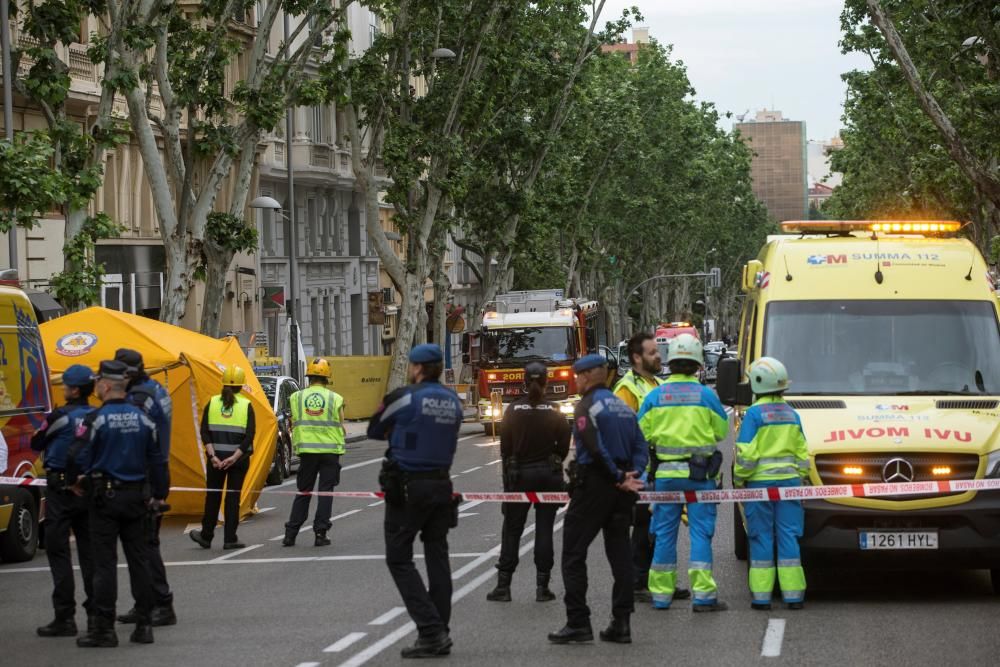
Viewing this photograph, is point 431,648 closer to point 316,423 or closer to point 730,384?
point 730,384

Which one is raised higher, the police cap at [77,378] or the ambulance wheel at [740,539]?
the police cap at [77,378]

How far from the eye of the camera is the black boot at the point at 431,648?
422 inches

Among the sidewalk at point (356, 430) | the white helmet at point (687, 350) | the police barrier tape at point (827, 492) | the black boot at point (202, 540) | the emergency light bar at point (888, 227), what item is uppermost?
the emergency light bar at point (888, 227)

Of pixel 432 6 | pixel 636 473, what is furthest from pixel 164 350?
pixel 432 6

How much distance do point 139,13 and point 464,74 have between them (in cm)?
1751

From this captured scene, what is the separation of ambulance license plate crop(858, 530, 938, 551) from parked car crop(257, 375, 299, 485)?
14.7 metres

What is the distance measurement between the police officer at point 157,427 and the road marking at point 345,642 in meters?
1.40

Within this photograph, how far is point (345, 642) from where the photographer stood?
1147cm

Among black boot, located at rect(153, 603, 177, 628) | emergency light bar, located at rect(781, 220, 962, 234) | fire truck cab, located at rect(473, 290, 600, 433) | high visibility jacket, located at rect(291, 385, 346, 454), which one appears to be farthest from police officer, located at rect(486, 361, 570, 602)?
fire truck cab, located at rect(473, 290, 600, 433)

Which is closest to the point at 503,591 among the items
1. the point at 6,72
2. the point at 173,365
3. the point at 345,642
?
the point at 345,642

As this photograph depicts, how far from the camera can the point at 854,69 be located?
51.9 m

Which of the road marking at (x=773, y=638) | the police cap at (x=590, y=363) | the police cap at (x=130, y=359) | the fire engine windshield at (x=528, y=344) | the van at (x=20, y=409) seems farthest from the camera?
the fire engine windshield at (x=528, y=344)

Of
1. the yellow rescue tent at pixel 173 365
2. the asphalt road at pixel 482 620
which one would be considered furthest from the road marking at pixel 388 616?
the yellow rescue tent at pixel 173 365

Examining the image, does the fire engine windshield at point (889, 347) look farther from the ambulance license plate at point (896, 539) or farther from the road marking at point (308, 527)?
the road marking at point (308, 527)
